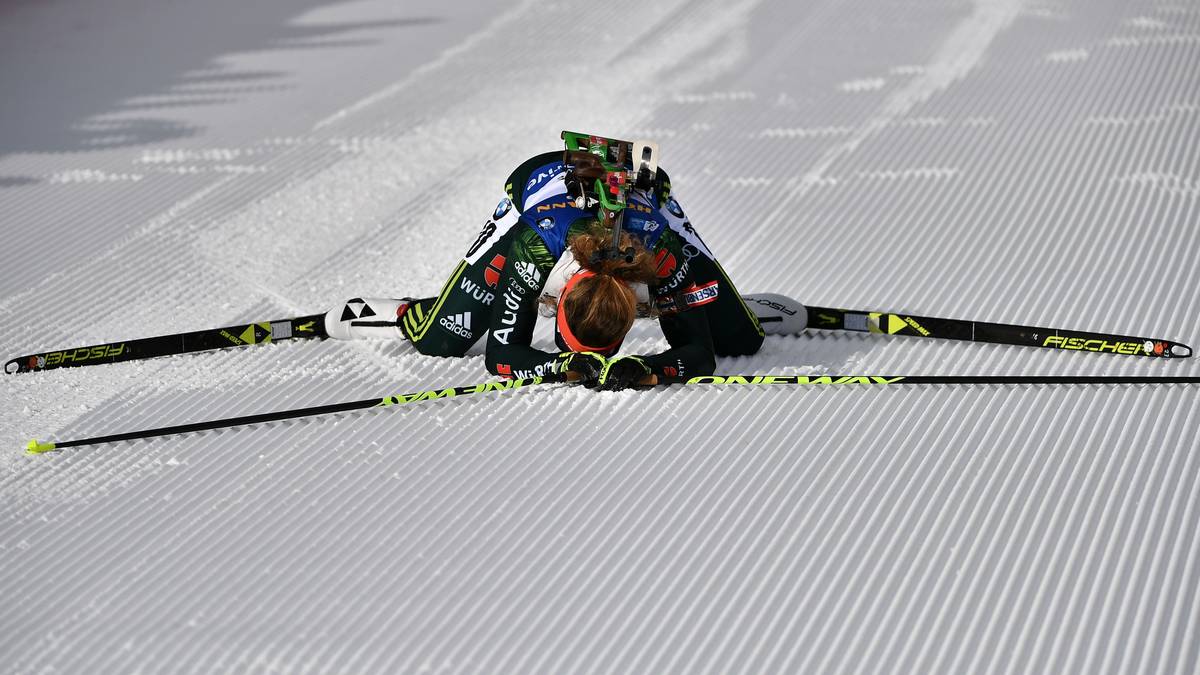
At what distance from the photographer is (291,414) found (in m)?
2.80

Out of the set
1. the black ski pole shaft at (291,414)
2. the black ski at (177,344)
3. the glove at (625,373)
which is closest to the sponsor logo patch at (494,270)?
the black ski pole shaft at (291,414)

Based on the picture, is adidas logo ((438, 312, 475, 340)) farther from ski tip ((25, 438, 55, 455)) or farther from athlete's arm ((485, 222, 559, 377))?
ski tip ((25, 438, 55, 455))

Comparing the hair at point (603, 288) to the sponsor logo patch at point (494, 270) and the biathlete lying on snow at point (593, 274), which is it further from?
the sponsor logo patch at point (494, 270)

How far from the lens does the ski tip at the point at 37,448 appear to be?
2734mm

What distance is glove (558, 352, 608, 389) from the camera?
2.70 metres

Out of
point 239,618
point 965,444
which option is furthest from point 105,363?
point 965,444

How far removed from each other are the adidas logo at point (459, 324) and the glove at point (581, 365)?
1.09 feet

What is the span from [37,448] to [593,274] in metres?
1.37

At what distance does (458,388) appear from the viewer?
2879 mm

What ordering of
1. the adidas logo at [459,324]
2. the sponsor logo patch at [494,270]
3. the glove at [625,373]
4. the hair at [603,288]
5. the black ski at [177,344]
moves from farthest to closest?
the black ski at [177,344], the adidas logo at [459,324], the sponsor logo patch at [494,270], the glove at [625,373], the hair at [603,288]

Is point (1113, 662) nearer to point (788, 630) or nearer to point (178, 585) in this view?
point (788, 630)

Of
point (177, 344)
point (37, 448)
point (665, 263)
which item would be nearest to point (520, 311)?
point (665, 263)

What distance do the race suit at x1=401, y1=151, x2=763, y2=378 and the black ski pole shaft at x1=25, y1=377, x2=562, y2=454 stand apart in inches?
2.4

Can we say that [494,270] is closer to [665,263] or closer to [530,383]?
[530,383]
